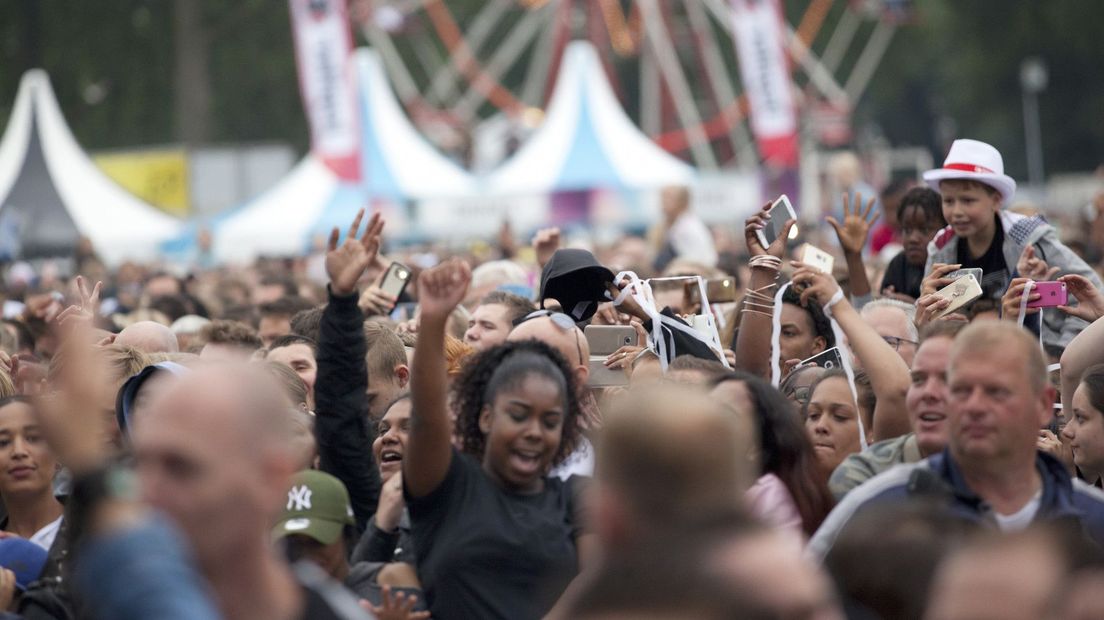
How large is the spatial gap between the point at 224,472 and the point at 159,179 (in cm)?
2814

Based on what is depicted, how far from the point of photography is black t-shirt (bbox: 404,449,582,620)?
4.70 m

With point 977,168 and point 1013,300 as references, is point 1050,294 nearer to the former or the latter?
point 1013,300

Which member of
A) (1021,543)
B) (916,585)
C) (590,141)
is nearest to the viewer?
(1021,543)

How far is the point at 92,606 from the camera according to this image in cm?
272

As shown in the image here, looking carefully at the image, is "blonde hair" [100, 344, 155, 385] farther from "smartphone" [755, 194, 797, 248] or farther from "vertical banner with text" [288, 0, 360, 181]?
"vertical banner with text" [288, 0, 360, 181]

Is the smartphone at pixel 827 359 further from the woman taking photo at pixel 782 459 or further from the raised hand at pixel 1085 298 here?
the woman taking photo at pixel 782 459

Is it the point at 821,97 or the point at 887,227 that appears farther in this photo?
the point at 821,97

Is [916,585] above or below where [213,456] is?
below

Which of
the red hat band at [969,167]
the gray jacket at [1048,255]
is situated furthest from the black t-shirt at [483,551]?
the red hat band at [969,167]

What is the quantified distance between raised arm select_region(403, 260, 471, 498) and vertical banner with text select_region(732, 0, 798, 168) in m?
24.9

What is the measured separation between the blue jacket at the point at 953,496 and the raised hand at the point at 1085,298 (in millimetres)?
2897

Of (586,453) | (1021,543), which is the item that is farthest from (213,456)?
(586,453)

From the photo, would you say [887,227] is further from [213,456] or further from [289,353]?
[213,456]

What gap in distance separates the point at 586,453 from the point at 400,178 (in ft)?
75.0
